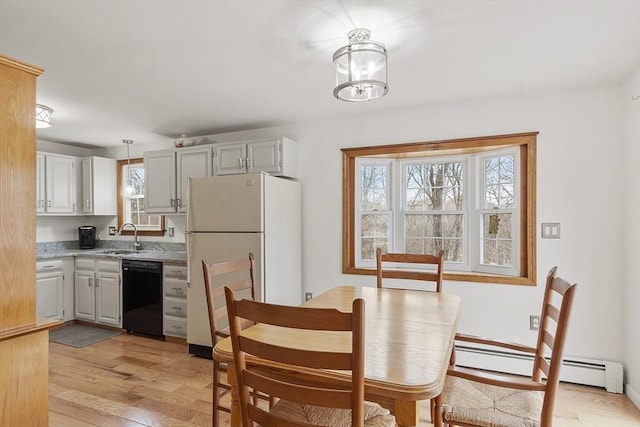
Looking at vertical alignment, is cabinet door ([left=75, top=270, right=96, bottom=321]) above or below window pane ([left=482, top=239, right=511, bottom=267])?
below

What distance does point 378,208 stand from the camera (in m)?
3.70

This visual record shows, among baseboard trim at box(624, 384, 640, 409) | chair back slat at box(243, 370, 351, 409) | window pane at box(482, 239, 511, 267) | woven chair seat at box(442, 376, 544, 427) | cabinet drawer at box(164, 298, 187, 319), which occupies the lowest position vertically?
baseboard trim at box(624, 384, 640, 409)

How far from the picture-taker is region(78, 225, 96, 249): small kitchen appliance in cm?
489

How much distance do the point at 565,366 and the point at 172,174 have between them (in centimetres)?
409

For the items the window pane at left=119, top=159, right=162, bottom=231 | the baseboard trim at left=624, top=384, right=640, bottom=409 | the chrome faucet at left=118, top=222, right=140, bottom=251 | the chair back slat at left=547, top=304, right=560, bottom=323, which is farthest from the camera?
the window pane at left=119, top=159, right=162, bottom=231

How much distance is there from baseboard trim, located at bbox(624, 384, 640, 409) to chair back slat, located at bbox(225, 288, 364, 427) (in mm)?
2543

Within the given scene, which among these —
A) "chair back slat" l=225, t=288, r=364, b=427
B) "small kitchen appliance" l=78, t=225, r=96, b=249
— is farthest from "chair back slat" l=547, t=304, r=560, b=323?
"small kitchen appliance" l=78, t=225, r=96, b=249

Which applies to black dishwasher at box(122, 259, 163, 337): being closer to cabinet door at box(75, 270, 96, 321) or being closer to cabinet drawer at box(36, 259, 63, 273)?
cabinet door at box(75, 270, 96, 321)

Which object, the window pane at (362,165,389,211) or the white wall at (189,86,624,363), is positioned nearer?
the white wall at (189,86,624,363)

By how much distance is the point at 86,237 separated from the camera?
16.1 feet

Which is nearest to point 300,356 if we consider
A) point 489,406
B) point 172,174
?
point 489,406

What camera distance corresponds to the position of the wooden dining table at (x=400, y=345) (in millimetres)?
1097

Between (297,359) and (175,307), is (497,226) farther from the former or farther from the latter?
(175,307)

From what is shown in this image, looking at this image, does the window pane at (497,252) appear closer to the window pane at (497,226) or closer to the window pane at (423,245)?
the window pane at (497,226)
